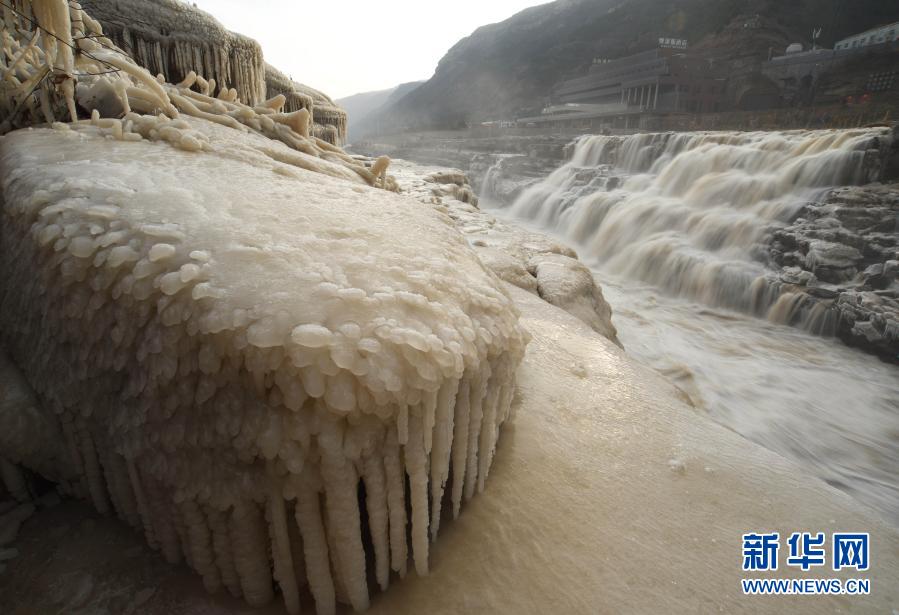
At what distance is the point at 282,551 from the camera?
1054 millimetres

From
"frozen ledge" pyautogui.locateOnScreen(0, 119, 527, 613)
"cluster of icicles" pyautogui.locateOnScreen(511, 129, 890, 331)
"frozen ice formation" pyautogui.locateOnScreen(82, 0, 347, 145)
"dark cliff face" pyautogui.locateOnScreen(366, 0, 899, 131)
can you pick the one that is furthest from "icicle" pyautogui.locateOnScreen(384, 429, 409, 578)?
"dark cliff face" pyautogui.locateOnScreen(366, 0, 899, 131)

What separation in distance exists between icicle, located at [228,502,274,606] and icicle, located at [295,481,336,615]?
111mm

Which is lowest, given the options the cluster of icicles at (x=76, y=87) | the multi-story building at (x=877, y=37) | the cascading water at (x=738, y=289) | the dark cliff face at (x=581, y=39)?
the cascading water at (x=738, y=289)

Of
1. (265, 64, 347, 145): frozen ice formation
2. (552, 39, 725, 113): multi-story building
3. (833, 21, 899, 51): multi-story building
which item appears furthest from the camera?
(552, 39, 725, 113): multi-story building

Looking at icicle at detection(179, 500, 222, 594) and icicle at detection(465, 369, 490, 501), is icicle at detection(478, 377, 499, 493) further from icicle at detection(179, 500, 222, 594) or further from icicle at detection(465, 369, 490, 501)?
icicle at detection(179, 500, 222, 594)

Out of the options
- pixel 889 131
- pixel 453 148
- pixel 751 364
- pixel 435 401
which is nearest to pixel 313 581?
pixel 435 401

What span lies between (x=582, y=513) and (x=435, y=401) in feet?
2.70

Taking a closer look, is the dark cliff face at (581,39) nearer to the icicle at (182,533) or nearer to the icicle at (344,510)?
the icicle at (344,510)

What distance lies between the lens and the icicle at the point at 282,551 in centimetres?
100

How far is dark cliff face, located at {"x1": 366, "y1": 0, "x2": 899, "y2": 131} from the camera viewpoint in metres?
33.9

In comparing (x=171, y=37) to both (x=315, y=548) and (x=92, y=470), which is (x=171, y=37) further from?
(x=315, y=548)

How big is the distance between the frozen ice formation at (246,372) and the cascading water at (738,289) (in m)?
3.13

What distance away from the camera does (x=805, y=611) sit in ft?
4.37

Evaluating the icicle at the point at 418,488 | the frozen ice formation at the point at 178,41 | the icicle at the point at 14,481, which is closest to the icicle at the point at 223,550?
the icicle at the point at 418,488
